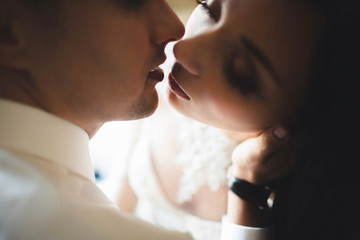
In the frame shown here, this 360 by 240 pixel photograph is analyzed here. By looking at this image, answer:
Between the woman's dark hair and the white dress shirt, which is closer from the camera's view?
the white dress shirt

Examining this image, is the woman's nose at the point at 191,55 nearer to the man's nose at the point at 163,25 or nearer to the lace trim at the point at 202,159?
the man's nose at the point at 163,25

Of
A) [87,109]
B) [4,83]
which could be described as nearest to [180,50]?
[87,109]

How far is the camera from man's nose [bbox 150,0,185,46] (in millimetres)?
704

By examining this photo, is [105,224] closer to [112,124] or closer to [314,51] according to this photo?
[314,51]

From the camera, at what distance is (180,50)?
2.25 feet

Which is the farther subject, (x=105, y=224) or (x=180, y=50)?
(x=180, y=50)

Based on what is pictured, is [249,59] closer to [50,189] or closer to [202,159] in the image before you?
[50,189]

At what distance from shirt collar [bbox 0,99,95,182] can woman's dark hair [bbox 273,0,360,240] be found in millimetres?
547

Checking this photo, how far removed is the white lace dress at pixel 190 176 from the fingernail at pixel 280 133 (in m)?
0.39

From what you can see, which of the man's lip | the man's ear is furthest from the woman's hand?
the man's ear

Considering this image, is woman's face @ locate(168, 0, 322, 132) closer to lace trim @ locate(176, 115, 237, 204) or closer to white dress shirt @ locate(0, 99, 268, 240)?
white dress shirt @ locate(0, 99, 268, 240)

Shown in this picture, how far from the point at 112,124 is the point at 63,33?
4.11 ft

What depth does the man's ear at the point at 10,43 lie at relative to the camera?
572 millimetres

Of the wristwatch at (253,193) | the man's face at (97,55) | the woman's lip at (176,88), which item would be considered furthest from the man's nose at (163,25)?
the wristwatch at (253,193)
